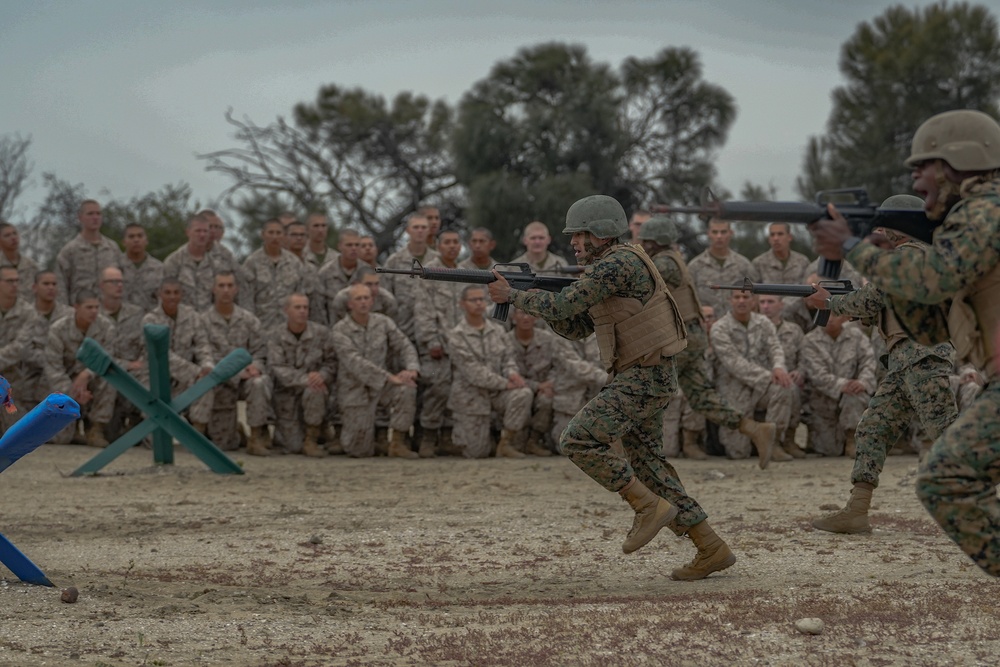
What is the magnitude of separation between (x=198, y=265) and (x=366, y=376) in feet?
8.10

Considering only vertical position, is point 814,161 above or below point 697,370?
above

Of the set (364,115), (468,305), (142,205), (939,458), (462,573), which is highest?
(364,115)

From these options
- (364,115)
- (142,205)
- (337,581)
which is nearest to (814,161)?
(364,115)

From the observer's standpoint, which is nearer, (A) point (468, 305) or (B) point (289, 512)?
(B) point (289, 512)

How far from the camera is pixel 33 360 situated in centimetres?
1412

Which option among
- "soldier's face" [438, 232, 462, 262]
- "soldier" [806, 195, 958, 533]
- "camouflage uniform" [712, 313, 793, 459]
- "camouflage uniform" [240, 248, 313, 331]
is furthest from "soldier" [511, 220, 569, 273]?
"soldier" [806, 195, 958, 533]

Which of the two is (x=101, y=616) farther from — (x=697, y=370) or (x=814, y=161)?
(x=814, y=161)

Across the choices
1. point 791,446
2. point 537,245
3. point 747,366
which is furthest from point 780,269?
point 537,245

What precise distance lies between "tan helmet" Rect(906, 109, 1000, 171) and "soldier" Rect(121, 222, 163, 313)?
1091cm

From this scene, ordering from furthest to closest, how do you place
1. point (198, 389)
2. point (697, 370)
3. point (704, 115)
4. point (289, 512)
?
point (704, 115)
point (198, 389)
point (697, 370)
point (289, 512)

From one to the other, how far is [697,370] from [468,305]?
3440mm

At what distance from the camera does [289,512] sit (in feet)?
33.3

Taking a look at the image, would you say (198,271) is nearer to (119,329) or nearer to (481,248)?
(119,329)

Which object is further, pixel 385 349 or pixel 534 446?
pixel 534 446
